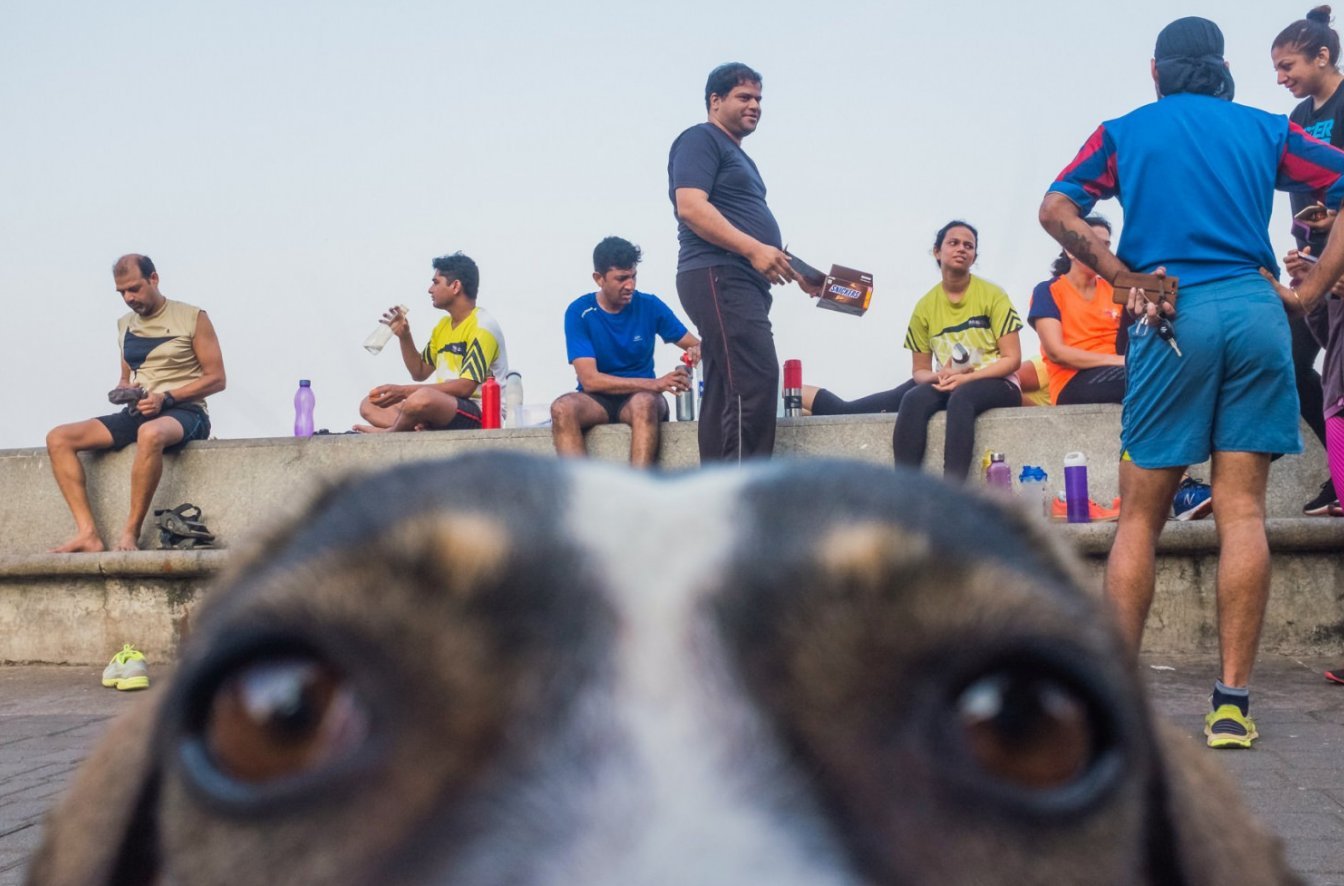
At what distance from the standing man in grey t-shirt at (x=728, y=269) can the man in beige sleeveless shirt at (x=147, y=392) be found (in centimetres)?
410

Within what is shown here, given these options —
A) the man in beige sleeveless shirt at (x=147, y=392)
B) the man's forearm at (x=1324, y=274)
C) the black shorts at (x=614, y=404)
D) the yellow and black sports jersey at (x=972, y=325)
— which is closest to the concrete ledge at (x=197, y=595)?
the man in beige sleeveless shirt at (x=147, y=392)

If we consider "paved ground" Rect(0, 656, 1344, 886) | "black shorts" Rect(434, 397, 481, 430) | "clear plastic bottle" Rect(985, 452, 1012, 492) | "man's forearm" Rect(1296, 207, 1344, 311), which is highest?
"man's forearm" Rect(1296, 207, 1344, 311)

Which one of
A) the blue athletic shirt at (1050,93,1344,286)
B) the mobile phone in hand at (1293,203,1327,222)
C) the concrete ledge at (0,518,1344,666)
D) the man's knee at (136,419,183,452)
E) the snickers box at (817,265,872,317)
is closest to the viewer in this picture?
the blue athletic shirt at (1050,93,1344,286)

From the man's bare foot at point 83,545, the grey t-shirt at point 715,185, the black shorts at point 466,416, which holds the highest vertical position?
the grey t-shirt at point 715,185

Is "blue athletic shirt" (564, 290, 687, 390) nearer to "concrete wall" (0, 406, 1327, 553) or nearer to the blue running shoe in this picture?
"concrete wall" (0, 406, 1327, 553)

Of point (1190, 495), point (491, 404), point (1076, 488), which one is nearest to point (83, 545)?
point (491, 404)

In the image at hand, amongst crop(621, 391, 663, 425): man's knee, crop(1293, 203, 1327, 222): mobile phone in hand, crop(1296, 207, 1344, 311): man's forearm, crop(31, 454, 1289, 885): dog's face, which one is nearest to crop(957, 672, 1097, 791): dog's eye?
crop(31, 454, 1289, 885): dog's face

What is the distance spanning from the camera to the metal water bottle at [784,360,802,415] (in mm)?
9117

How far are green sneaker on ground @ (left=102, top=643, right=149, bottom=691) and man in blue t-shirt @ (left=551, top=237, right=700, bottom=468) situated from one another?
2956mm

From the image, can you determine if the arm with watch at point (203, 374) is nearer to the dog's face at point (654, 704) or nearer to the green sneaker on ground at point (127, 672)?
the green sneaker on ground at point (127, 672)

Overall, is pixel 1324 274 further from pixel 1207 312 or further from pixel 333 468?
pixel 333 468

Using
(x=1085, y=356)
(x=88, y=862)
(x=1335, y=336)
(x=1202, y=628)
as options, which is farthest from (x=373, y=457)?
(x=88, y=862)

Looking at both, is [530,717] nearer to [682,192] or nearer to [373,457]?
[682,192]

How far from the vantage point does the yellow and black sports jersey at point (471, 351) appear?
9.64m
